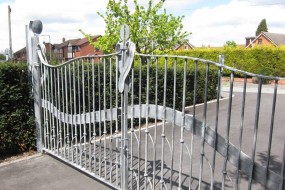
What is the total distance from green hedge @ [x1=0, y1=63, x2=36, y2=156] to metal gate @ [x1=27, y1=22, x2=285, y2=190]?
0.21 metres

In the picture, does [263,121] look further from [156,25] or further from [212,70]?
[156,25]

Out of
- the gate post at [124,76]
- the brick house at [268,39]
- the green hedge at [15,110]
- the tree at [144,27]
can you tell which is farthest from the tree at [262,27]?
the gate post at [124,76]

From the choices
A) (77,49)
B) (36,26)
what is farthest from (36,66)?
(77,49)

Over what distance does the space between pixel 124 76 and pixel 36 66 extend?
2.54 m

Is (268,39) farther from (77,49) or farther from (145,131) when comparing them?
(145,131)

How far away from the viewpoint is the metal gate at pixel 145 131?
2484 mm

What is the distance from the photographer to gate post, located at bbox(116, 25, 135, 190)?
11.1 feet

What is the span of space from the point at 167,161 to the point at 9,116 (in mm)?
3110

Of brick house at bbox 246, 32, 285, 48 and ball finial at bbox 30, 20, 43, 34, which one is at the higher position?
brick house at bbox 246, 32, 285, 48

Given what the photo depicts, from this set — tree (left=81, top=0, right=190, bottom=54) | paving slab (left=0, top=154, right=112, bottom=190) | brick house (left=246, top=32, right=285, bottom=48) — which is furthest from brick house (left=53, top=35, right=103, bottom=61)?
paving slab (left=0, top=154, right=112, bottom=190)

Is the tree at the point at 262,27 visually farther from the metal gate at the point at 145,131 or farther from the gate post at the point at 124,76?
the gate post at the point at 124,76

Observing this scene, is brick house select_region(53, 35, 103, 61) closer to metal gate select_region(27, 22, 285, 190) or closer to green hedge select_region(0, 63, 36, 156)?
green hedge select_region(0, 63, 36, 156)

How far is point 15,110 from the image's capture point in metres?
5.32

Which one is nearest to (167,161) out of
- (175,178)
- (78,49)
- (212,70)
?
(175,178)
